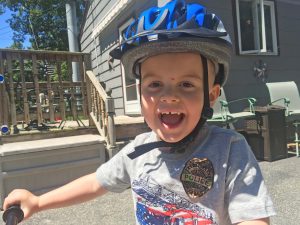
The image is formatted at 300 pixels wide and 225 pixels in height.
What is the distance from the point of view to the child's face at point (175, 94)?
4.44 ft

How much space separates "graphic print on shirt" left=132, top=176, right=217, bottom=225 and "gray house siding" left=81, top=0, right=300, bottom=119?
16.4 ft

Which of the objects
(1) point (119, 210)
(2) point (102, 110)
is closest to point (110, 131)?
(2) point (102, 110)

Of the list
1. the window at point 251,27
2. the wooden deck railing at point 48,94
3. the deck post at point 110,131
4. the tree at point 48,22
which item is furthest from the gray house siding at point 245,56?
the tree at point 48,22

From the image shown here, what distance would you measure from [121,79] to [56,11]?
1849 centimetres

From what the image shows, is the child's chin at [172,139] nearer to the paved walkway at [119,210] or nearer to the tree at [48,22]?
the paved walkway at [119,210]

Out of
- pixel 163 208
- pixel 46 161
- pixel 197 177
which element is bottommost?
pixel 46 161

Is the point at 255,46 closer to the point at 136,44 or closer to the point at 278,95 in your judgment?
the point at 278,95

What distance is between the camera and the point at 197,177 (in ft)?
4.34

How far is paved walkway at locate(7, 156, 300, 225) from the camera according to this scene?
3.77 meters

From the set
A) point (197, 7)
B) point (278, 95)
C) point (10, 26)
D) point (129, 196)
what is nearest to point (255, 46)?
point (278, 95)

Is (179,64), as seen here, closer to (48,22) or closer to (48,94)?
(48,94)

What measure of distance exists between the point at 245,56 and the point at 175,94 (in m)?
6.02

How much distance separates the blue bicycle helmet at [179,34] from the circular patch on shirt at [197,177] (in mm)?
402

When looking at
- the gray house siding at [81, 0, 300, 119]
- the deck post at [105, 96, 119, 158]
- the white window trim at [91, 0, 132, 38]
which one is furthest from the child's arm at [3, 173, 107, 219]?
the white window trim at [91, 0, 132, 38]
